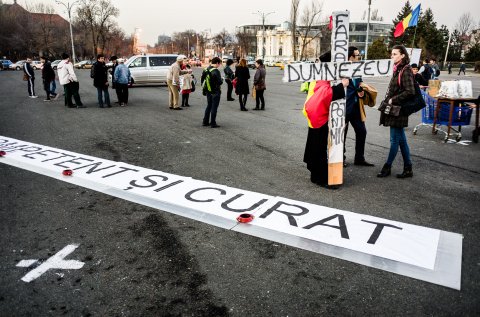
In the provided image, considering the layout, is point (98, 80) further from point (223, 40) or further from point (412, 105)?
point (223, 40)

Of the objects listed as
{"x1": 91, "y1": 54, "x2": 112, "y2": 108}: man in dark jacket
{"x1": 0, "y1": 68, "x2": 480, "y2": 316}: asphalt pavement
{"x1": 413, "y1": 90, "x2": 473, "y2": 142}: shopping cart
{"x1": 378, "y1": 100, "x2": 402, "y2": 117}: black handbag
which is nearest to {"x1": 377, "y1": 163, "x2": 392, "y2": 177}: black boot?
{"x1": 0, "y1": 68, "x2": 480, "y2": 316}: asphalt pavement

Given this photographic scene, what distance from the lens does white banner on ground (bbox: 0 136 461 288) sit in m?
3.48

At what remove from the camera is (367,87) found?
18.8 feet

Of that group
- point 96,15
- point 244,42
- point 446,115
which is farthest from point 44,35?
point 446,115

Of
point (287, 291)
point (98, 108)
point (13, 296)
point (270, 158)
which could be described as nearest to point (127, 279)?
point (13, 296)

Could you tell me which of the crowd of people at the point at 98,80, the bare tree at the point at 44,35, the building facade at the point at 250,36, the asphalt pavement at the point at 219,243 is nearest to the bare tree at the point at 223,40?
the building facade at the point at 250,36

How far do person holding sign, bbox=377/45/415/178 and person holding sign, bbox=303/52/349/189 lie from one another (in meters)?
0.98

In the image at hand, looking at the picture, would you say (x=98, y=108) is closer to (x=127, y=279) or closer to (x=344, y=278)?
(x=127, y=279)

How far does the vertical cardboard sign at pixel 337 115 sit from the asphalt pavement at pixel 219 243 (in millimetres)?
308

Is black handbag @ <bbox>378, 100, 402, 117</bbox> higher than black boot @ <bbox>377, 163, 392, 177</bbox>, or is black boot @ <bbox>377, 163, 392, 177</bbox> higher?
black handbag @ <bbox>378, 100, 402, 117</bbox>

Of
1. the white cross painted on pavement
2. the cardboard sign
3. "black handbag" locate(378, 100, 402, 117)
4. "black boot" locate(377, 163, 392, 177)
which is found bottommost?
the white cross painted on pavement

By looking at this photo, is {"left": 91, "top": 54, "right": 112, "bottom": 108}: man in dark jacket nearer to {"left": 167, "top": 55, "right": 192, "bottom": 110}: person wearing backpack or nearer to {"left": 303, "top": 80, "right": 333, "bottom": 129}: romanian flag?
{"left": 167, "top": 55, "right": 192, "bottom": 110}: person wearing backpack

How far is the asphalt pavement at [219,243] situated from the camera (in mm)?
2701

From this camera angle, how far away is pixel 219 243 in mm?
3574
